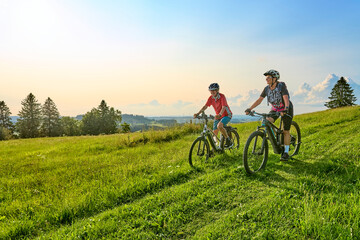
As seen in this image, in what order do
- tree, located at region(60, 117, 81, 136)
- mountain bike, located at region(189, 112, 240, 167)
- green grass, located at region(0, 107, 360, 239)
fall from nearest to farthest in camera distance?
green grass, located at region(0, 107, 360, 239)
mountain bike, located at region(189, 112, 240, 167)
tree, located at region(60, 117, 81, 136)

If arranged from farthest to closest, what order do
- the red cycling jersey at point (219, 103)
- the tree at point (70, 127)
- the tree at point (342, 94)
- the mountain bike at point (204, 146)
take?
the tree at point (70, 127) → the tree at point (342, 94) → the red cycling jersey at point (219, 103) → the mountain bike at point (204, 146)

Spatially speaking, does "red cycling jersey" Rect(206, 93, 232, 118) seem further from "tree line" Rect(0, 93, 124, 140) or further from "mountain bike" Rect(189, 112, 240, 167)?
"tree line" Rect(0, 93, 124, 140)

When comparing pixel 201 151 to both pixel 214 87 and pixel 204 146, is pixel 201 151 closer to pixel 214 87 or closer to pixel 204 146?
pixel 204 146

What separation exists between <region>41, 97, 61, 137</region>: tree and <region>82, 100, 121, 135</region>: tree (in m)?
8.96

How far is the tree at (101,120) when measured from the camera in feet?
240

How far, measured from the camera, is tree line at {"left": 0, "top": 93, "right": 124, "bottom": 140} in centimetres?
6232

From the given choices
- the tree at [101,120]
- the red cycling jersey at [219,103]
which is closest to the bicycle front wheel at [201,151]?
the red cycling jersey at [219,103]

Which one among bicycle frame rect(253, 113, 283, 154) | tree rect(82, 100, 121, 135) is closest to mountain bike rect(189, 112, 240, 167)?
bicycle frame rect(253, 113, 283, 154)

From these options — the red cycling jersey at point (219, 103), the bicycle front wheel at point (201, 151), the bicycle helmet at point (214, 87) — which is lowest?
the bicycle front wheel at point (201, 151)

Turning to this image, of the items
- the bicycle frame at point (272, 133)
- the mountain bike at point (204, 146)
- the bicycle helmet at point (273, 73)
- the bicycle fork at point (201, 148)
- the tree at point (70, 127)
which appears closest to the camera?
the bicycle frame at point (272, 133)

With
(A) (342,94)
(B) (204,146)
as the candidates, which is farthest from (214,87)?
(A) (342,94)

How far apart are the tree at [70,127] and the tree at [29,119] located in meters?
7.92

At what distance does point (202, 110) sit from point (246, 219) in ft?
16.1

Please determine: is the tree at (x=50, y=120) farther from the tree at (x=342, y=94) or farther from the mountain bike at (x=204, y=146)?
the tree at (x=342, y=94)
